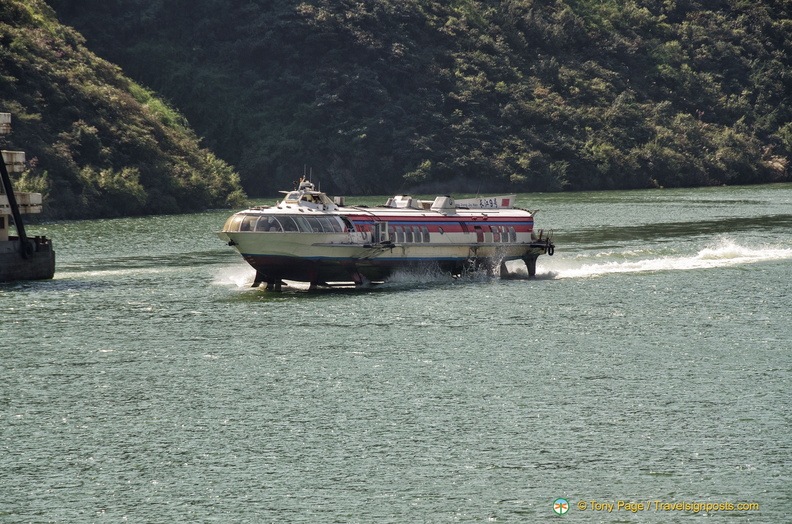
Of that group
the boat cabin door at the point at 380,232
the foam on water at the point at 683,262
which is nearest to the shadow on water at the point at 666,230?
the foam on water at the point at 683,262

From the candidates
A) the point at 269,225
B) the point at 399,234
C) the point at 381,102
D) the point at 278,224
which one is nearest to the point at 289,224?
the point at 278,224

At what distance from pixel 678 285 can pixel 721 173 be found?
13027cm

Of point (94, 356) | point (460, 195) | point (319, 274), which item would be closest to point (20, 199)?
point (319, 274)

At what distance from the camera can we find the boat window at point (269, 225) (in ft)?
193

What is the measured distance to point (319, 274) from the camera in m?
61.4

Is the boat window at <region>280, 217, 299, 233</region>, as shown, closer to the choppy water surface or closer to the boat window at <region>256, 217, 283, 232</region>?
the boat window at <region>256, 217, 283, 232</region>

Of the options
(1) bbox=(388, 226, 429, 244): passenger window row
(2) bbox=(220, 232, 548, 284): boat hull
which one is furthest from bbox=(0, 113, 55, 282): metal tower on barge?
(1) bbox=(388, 226, 429, 244): passenger window row

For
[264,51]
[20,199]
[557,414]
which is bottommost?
[557,414]

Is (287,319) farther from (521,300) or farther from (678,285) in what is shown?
(678,285)

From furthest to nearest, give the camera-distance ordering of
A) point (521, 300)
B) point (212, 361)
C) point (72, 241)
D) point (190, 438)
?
point (72, 241)
point (521, 300)
point (212, 361)
point (190, 438)

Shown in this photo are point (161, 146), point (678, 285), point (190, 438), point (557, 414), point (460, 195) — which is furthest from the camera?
point (460, 195)

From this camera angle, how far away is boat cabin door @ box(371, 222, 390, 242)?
6272cm

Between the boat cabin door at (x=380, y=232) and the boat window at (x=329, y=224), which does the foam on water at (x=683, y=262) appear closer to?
the boat cabin door at (x=380, y=232)

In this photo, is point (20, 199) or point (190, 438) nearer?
point (190, 438)
